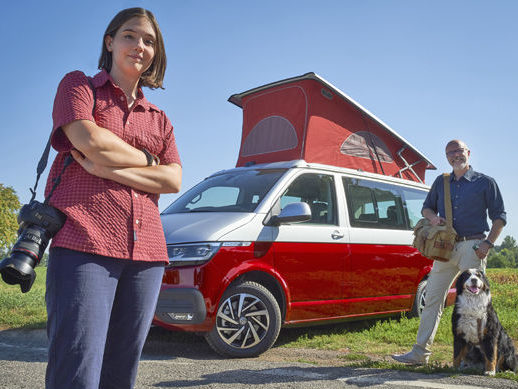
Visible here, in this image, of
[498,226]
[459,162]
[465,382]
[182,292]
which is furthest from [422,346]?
[182,292]

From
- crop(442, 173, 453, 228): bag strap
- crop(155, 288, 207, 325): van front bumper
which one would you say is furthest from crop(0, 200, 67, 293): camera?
crop(442, 173, 453, 228): bag strap

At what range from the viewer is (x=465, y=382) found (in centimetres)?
429

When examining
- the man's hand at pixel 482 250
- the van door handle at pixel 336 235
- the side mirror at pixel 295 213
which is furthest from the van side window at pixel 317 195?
the man's hand at pixel 482 250

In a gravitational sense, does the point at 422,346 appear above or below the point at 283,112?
below

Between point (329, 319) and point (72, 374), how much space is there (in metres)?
4.57

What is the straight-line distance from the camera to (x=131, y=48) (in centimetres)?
214

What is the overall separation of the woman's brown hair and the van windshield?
332 centimetres

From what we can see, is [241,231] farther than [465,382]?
Yes

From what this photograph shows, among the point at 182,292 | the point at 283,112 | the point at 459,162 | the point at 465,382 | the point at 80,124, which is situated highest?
the point at 283,112

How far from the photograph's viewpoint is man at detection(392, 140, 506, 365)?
5.08m

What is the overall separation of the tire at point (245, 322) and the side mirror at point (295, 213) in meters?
0.73

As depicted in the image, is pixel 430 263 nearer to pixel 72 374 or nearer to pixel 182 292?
pixel 182 292

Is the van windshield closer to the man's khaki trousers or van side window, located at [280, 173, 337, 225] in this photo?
van side window, located at [280, 173, 337, 225]

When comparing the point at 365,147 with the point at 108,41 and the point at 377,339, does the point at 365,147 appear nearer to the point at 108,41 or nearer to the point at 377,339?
the point at 377,339
